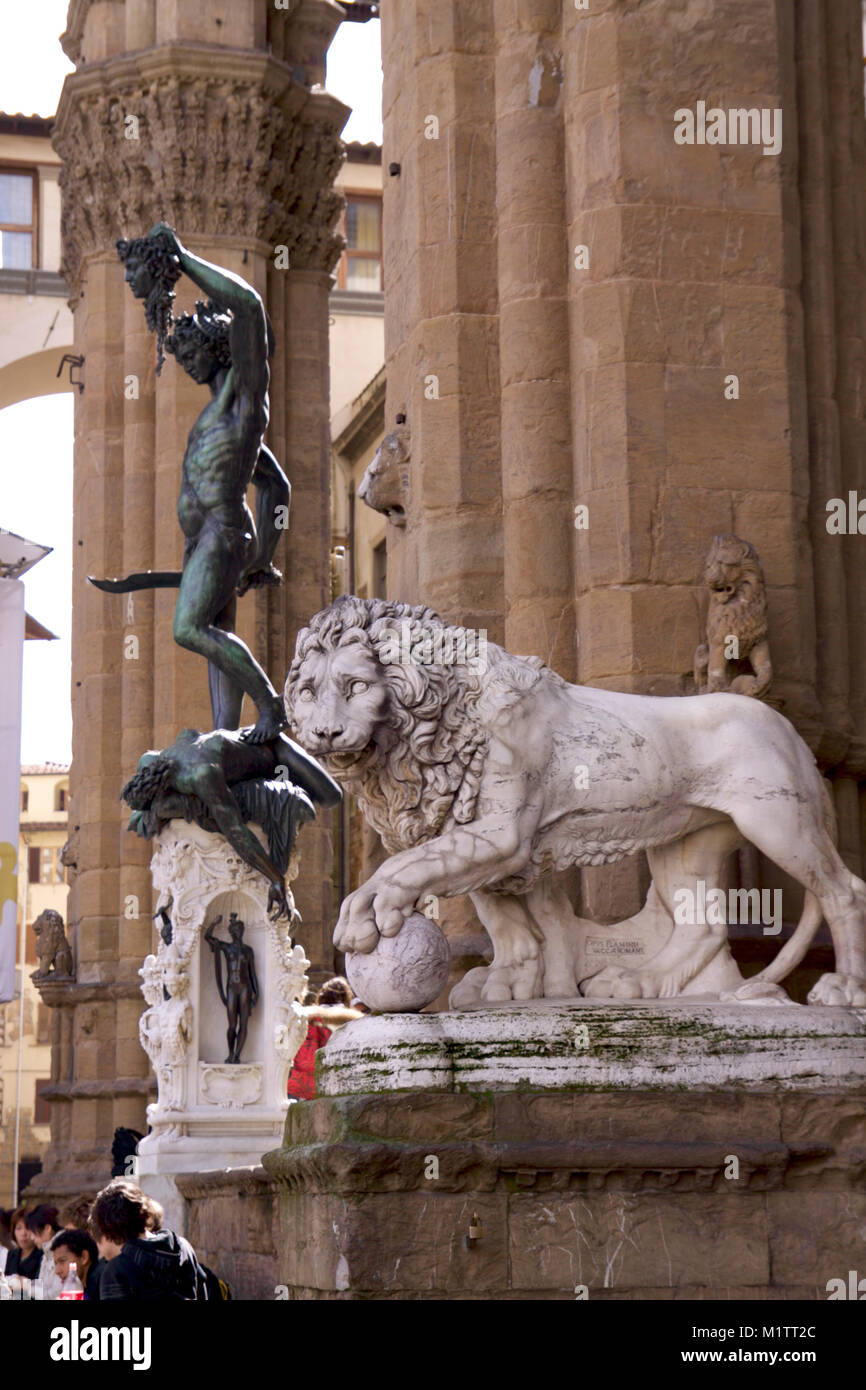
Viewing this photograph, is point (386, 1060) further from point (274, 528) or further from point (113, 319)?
point (113, 319)

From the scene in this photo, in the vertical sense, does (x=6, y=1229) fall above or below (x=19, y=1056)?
below

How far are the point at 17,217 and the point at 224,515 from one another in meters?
26.3

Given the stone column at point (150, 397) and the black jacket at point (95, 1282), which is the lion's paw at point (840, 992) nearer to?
the black jacket at point (95, 1282)

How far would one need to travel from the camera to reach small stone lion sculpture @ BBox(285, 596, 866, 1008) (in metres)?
6.73

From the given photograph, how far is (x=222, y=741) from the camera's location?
43.5 ft

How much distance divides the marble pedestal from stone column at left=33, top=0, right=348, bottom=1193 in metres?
13.8

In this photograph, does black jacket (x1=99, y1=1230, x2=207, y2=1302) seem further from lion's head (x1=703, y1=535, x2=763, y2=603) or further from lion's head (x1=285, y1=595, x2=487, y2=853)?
lion's head (x1=703, y1=535, x2=763, y2=603)

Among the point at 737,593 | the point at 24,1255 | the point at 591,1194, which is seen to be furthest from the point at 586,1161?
the point at 24,1255

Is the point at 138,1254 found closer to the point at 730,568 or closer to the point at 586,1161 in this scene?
the point at 586,1161

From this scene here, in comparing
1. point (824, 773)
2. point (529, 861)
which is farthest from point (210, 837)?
point (529, 861)

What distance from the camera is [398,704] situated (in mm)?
6789

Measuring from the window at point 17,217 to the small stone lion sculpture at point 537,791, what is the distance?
3280cm

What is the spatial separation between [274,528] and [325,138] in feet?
28.8

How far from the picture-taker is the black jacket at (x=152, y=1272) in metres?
6.19
